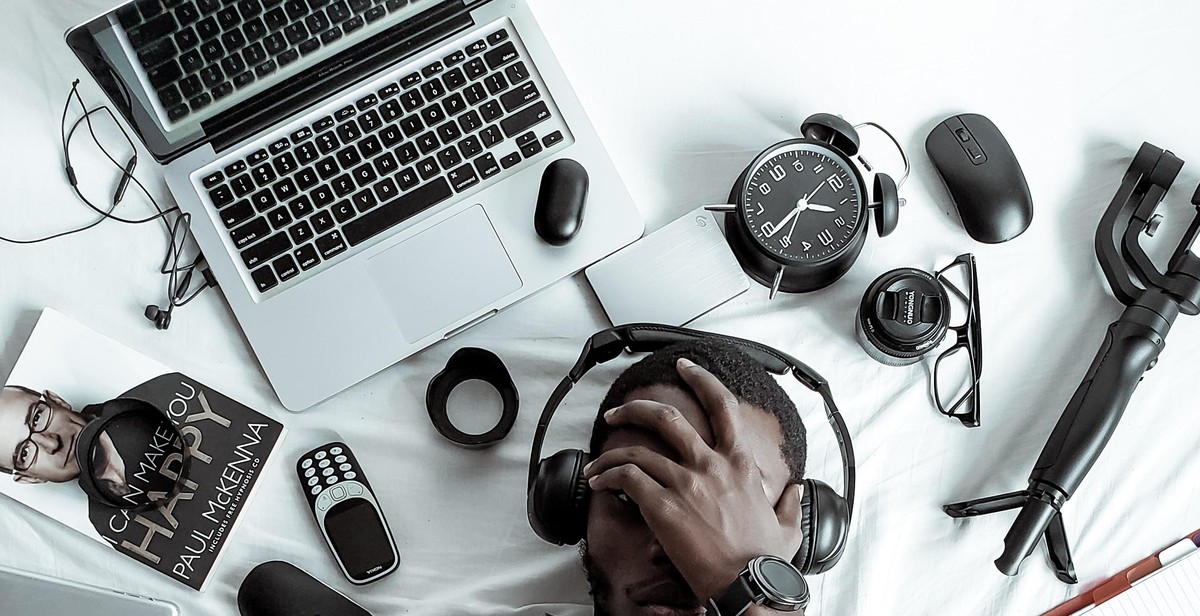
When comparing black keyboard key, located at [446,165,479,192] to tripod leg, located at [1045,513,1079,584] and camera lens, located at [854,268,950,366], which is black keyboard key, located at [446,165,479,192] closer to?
camera lens, located at [854,268,950,366]

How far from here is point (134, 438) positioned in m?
0.82

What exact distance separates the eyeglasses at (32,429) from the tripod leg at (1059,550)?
880mm

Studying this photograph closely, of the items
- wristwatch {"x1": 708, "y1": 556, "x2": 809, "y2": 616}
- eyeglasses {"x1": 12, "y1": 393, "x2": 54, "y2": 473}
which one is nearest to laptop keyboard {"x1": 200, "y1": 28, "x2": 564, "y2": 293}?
eyeglasses {"x1": 12, "y1": 393, "x2": 54, "y2": 473}

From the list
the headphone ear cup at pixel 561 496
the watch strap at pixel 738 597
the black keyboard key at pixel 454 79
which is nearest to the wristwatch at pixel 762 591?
the watch strap at pixel 738 597

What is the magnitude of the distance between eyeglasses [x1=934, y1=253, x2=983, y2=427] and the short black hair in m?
0.19

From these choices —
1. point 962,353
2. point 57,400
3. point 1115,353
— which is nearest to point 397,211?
point 57,400

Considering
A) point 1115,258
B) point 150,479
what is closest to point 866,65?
point 1115,258

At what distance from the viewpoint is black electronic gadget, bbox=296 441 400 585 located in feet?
2.69

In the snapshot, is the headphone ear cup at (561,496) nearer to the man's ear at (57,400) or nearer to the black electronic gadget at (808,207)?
the black electronic gadget at (808,207)

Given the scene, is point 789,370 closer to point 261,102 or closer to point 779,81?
point 779,81

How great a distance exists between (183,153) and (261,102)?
85 millimetres

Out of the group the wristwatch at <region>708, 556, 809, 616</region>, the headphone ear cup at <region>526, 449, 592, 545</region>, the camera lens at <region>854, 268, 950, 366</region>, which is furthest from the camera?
the camera lens at <region>854, 268, 950, 366</region>

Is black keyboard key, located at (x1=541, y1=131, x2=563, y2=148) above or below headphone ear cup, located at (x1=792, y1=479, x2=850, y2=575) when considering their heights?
above

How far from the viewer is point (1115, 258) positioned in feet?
2.93
